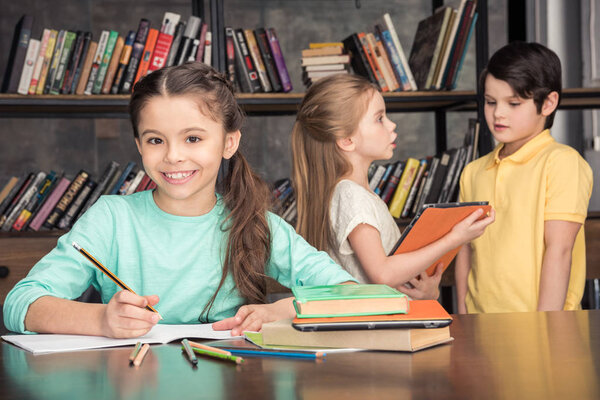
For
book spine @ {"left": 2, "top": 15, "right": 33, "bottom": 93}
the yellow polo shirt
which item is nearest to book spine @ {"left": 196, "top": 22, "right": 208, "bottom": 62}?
book spine @ {"left": 2, "top": 15, "right": 33, "bottom": 93}

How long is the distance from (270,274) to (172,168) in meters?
0.31

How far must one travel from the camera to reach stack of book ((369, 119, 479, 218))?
2.63 metres

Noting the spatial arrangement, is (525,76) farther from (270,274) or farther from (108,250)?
(108,250)

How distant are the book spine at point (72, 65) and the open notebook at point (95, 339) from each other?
5.34ft

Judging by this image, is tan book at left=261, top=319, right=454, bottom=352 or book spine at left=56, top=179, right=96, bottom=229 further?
book spine at left=56, top=179, right=96, bottom=229

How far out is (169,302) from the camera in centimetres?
126

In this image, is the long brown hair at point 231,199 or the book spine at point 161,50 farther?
the book spine at point 161,50

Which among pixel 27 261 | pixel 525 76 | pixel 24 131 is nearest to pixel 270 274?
pixel 525 76

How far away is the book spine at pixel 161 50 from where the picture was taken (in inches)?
95.4

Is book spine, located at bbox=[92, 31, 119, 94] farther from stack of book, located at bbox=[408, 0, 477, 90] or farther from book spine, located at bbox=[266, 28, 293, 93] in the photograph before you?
stack of book, located at bbox=[408, 0, 477, 90]

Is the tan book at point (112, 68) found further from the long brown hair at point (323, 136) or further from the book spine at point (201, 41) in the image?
the long brown hair at point (323, 136)

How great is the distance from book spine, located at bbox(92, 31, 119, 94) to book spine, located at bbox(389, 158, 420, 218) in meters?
1.22

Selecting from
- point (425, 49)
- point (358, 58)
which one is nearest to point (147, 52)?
point (358, 58)

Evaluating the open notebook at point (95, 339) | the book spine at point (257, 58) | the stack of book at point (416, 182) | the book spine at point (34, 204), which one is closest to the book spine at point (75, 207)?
the book spine at point (34, 204)
